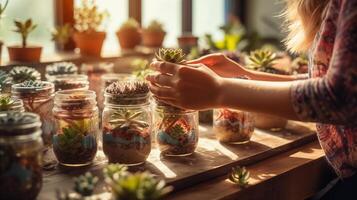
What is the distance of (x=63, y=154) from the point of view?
119cm

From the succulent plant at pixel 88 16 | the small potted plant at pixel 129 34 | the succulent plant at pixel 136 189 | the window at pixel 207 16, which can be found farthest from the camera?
the window at pixel 207 16

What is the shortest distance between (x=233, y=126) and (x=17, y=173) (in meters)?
0.63

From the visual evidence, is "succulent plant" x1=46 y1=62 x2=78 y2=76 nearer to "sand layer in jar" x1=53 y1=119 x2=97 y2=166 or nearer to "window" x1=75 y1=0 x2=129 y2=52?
"sand layer in jar" x1=53 y1=119 x2=97 y2=166

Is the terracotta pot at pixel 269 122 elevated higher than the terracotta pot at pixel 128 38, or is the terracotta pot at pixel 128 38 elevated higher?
the terracotta pot at pixel 128 38

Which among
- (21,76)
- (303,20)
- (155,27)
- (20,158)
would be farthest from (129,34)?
(20,158)

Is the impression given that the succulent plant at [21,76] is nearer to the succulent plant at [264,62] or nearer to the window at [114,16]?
the succulent plant at [264,62]

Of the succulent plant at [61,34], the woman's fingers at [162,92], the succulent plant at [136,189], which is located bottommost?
Result: the succulent plant at [136,189]

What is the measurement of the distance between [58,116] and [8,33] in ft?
2.63

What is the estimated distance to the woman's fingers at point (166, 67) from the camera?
1148 millimetres

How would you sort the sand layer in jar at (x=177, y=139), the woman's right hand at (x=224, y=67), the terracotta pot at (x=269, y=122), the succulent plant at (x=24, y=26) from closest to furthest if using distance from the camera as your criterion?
the sand layer in jar at (x=177, y=139) < the woman's right hand at (x=224, y=67) < the terracotta pot at (x=269, y=122) < the succulent plant at (x=24, y=26)

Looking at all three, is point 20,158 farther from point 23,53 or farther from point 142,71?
point 23,53

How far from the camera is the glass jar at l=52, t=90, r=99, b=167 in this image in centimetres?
119

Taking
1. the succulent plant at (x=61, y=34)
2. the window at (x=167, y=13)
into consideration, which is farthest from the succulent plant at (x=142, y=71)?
the window at (x=167, y=13)

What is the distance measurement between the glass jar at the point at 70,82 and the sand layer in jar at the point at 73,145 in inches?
11.5
